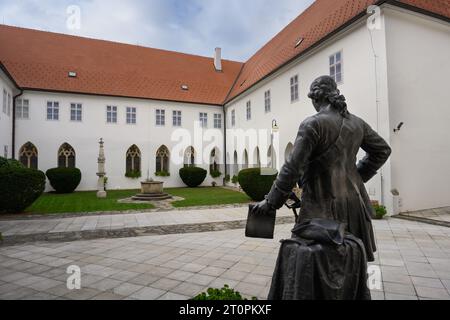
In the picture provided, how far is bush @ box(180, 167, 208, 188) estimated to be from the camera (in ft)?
79.7

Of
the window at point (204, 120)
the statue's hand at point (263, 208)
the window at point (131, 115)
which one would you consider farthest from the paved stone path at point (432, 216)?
the window at point (131, 115)

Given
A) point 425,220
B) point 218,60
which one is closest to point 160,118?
point 218,60

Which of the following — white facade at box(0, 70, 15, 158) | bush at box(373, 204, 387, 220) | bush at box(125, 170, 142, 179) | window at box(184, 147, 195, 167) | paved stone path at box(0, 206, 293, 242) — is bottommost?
paved stone path at box(0, 206, 293, 242)

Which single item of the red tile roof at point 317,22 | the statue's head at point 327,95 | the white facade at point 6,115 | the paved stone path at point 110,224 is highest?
the red tile roof at point 317,22

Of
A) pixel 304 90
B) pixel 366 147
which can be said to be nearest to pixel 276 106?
pixel 304 90

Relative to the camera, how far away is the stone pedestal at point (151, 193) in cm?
1641

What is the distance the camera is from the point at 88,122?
2241 centimetres

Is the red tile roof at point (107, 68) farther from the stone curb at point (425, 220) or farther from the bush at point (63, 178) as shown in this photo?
the stone curb at point (425, 220)

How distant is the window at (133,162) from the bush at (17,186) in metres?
11.8

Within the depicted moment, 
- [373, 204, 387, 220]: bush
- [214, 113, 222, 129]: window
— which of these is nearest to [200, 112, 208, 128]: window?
[214, 113, 222, 129]: window

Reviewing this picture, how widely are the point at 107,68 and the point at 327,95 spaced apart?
2584cm

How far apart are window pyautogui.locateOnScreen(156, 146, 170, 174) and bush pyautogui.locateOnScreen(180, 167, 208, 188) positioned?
1591 mm

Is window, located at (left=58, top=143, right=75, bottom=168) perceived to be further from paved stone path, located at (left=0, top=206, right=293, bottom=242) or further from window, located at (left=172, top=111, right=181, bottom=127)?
paved stone path, located at (left=0, top=206, right=293, bottom=242)
